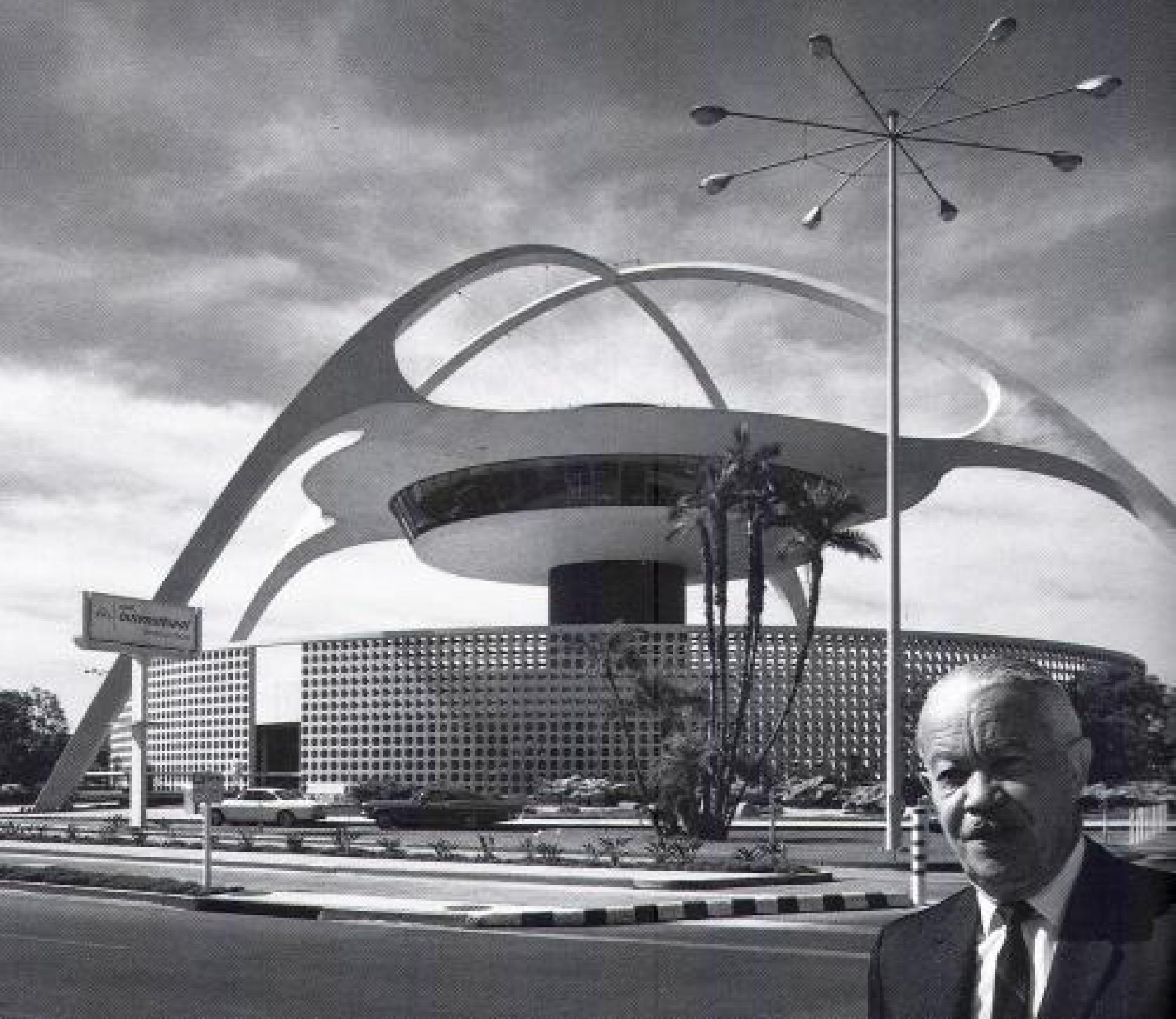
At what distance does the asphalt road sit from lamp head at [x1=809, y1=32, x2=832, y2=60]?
6986 mm

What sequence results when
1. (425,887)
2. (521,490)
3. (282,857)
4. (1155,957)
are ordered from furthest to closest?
(521,490)
(282,857)
(425,887)
(1155,957)

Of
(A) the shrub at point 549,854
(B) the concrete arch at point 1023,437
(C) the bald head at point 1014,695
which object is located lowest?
(A) the shrub at point 549,854

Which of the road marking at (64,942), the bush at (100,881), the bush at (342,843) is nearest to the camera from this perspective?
the road marking at (64,942)

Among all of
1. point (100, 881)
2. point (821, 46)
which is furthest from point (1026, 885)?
point (100, 881)

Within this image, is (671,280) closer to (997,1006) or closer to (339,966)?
(339,966)

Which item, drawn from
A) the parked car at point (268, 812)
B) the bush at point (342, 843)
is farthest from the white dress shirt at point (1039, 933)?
the parked car at point (268, 812)

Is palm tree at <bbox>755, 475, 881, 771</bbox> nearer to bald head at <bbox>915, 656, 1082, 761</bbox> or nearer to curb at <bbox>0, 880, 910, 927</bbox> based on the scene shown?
curb at <bbox>0, 880, 910, 927</bbox>

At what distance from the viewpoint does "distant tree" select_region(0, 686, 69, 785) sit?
293ft

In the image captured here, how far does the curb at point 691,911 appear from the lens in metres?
18.4

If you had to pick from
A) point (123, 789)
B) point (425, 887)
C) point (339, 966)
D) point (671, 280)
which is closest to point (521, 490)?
point (671, 280)

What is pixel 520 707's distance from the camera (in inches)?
2443

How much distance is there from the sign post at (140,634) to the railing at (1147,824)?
907 inches

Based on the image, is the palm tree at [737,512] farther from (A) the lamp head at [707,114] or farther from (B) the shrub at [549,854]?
(A) the lamp head at [707,114]

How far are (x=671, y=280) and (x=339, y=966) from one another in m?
64.2
